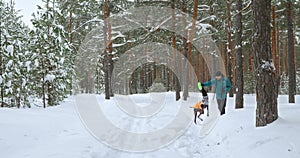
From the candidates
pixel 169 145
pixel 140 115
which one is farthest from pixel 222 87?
pixel 140 115

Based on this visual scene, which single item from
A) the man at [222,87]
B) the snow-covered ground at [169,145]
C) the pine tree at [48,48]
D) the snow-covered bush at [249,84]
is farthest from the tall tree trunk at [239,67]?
the snow-covered bush at [249,84]

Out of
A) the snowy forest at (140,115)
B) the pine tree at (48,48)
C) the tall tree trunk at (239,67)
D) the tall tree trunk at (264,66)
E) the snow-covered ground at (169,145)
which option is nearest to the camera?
the snow-covered ground at (169,145)

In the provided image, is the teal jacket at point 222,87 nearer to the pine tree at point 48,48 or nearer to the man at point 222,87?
the man at point 222,87

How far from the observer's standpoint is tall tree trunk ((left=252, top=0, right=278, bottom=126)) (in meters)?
6.14

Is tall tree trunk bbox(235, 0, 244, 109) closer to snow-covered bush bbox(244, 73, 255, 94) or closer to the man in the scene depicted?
the man

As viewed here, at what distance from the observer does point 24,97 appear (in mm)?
12031

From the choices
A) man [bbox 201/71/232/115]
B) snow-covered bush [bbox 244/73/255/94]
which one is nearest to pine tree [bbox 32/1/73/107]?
man [bbox 201/71/232/115]

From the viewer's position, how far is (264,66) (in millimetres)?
6195

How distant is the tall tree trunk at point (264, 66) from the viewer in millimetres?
6145

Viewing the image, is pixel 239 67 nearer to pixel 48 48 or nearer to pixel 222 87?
pixel 222 87

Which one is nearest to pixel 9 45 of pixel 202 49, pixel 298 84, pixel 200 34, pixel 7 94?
pixel 7 94

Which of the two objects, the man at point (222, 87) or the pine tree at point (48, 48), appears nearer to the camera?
the man at point (222, 87)

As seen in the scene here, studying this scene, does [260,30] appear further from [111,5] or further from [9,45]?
[111,5]

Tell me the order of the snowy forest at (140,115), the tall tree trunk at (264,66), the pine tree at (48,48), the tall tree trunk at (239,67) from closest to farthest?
1. the snowy forest at (140,115)
2. the tall tree trunk at (264,66)
3. the tall tree trunk at (239,67)
4. the pine tree at (48,48)
